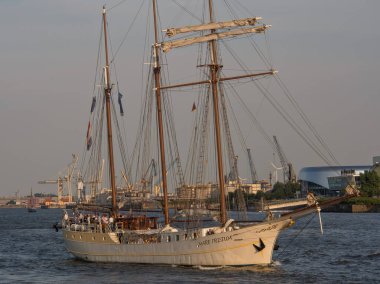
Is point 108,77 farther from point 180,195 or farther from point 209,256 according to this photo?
point 209,256

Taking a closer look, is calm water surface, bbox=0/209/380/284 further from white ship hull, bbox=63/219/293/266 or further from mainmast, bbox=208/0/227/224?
mainmast, bbox=208/0/227/224

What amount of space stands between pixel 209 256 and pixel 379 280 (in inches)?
498

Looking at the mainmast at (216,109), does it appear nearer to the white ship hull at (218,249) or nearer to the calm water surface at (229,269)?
the white ship hull at (218,249)

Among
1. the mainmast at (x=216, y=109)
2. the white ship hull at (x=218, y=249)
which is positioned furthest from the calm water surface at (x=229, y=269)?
the mainmast at (x=216, y=109)

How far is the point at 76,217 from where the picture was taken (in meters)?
84.9

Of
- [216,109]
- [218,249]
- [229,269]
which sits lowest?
[229,269]

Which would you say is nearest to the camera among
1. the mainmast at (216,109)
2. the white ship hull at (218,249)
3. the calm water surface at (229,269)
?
the calm water surface at (229,269)

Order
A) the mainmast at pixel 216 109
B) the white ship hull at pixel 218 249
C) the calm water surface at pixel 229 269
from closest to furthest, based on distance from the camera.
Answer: the calm water surface at pixel 229 269 → the white ship hull at pixel 218 249 → the mainmast at pixel 216 109

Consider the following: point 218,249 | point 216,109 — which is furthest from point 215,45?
point 218,249

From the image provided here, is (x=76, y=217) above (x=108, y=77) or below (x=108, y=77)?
below

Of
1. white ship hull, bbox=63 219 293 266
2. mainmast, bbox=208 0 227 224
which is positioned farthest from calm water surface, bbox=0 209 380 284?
mainmast, bbox=208 0 227 224

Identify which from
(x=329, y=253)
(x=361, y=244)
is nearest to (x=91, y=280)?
(x=329, y=253)

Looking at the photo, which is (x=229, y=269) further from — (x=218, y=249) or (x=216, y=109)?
(x=216, y=109)

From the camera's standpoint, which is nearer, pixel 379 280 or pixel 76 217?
pixel 379 280
